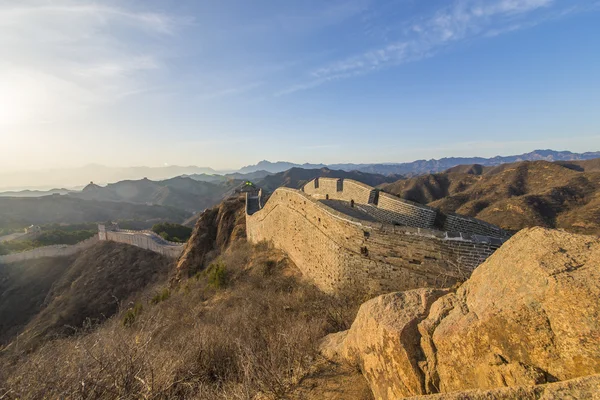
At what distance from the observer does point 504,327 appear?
2424 mm

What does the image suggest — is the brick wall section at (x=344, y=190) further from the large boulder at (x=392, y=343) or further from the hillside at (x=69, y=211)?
the hillside at (x=69, y=211)

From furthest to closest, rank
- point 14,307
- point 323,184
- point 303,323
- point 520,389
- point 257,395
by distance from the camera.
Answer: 1. point 14,307
2. point 323,184
3. point 303,323
4. point 257,395
5. point 520,389

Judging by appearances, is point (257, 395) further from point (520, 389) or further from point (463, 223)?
point (463, 223)

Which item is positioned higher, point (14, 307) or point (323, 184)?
point (323, 184)

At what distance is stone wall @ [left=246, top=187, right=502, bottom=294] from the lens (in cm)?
629

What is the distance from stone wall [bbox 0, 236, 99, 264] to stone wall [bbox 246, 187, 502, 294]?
34.3 m

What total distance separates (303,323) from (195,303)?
7819 mm

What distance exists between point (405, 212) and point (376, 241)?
375cm

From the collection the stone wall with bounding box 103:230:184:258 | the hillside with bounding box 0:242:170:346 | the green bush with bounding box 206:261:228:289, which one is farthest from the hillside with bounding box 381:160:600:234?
the hillside with bounding box 0:242:170:346

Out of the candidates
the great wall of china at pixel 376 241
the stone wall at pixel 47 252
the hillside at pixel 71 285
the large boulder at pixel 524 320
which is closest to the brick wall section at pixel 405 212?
the great wall of china at pixel 376 241

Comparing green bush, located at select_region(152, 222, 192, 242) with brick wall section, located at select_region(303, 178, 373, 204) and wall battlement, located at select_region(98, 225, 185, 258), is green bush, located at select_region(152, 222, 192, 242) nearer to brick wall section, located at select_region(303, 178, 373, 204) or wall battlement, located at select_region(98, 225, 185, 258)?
wall battlement, located at select_region(98, 225, 185, 258)

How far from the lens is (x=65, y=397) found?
10.6 ft

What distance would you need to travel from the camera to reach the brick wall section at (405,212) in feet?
31.9

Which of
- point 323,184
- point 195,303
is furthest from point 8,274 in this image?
point 323,184
